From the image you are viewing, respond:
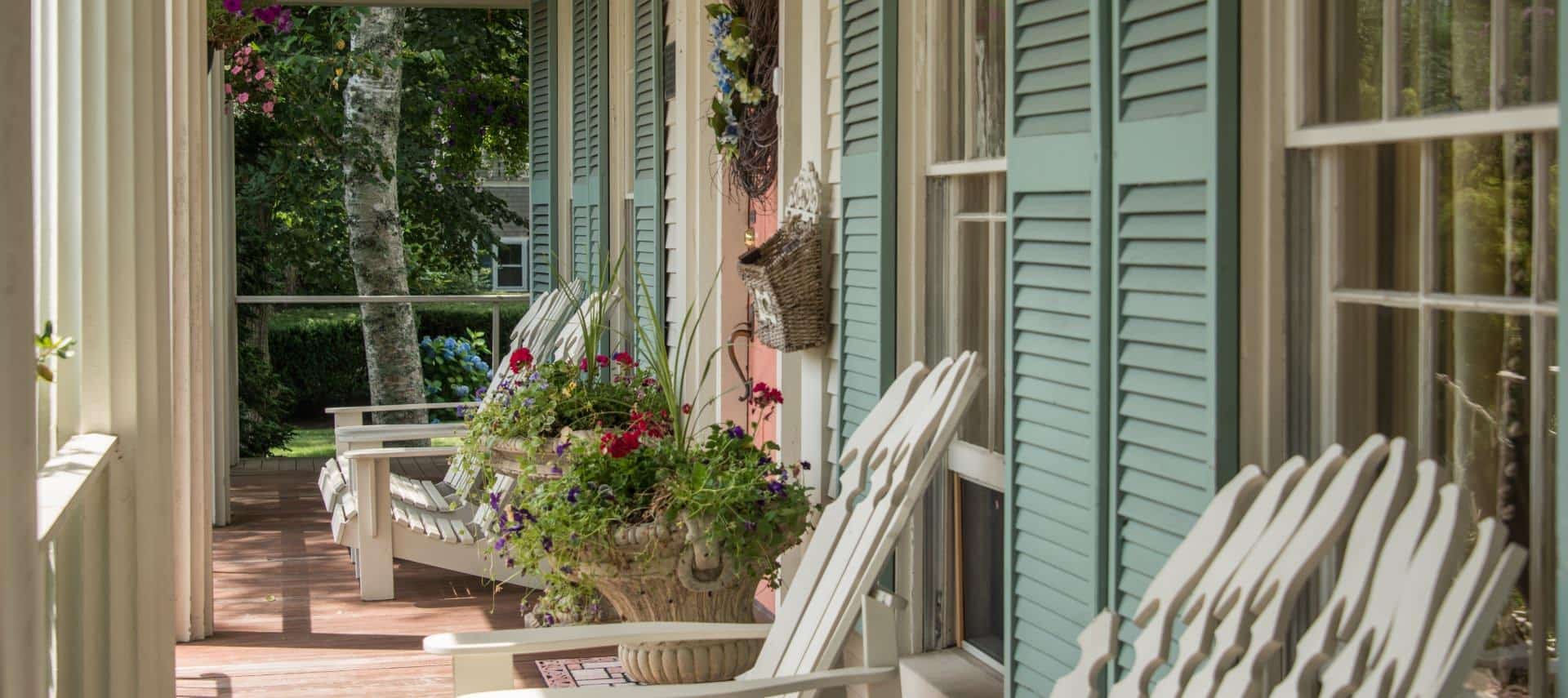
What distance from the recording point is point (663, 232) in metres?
5.36

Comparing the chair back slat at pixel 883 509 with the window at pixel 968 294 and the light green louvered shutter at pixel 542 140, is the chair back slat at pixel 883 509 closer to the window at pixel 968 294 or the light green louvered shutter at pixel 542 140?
the window at pixel 968 294

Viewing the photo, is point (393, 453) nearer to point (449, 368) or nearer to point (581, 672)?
point (581, 672)

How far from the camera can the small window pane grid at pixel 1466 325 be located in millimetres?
1609

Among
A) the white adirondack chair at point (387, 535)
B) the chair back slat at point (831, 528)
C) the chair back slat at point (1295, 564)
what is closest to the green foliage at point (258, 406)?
the white adirondack chair at point (387, 535)

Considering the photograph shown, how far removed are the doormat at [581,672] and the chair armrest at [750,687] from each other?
1.73 metres

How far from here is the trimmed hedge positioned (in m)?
13.0

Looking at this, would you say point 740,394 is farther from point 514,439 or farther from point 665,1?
point 665,1

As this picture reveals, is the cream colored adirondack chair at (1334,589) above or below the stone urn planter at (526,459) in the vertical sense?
above

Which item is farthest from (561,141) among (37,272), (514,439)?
(37,272)

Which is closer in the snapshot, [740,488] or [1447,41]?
[1447,41]

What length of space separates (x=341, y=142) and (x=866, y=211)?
306 inches

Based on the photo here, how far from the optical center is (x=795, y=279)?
365 centimetres

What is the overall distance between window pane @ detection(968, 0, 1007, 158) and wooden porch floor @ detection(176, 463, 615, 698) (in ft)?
6.78

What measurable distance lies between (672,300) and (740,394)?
602 mm
